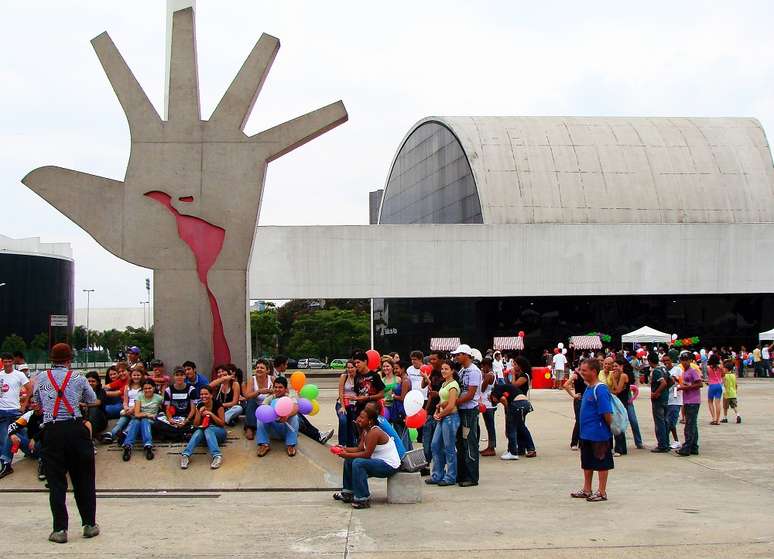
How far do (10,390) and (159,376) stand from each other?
223cm

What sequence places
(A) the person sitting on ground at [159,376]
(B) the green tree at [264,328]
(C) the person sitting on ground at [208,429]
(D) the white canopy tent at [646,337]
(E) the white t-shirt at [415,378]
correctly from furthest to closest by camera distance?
(B) the green tree at [264,328], (D) the white canopy tent at [646,337], (E) the white t-shirt at [415,378], (A) the person sitting on ground at [159,376], (C) the person sitting on ground at [208,429]

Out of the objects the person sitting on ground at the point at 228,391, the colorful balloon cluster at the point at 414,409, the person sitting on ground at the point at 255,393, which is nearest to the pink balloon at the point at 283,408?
the person sitting on ground at the point at 255,393

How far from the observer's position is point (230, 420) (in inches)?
523

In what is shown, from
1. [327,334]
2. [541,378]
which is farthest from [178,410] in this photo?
[327,334]

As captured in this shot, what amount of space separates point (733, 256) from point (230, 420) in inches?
1371

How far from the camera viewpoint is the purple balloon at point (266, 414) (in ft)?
40.1

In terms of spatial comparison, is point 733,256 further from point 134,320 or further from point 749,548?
point 134,320

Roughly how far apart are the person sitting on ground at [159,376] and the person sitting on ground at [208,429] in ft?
4.14

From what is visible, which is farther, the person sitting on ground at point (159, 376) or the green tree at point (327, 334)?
the green tree at point (327, 334)

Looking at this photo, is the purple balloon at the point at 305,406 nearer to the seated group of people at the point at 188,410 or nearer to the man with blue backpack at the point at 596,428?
the seated group of people at the point at 188,410

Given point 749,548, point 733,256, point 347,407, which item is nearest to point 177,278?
point 347,407

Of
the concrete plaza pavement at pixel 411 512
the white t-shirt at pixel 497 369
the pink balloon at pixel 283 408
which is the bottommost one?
the concrete plaza pavement at pixel 411 512

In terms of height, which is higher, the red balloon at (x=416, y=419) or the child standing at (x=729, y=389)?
the red balloon at (x=416, y=419)

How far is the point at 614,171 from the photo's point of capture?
46188 millimetres
